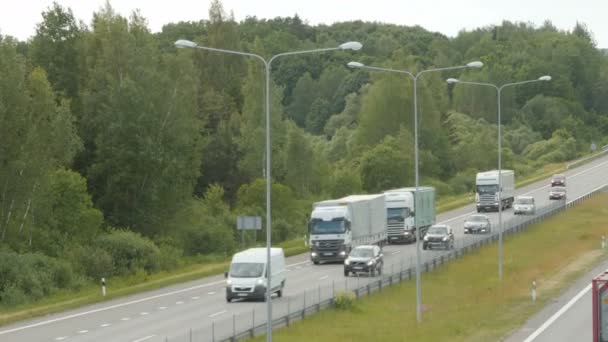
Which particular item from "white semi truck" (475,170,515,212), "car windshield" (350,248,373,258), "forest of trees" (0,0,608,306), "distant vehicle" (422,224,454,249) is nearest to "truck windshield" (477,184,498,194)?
"white semi truck" (475,170,515,212)

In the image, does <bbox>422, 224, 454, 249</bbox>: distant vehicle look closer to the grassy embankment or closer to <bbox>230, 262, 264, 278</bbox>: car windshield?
the grassy embankment

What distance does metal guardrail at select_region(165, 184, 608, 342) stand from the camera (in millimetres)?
39125

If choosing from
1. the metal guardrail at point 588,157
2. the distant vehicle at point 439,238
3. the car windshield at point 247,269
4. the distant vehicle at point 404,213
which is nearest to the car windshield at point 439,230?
the distant vehicle at point 439,238

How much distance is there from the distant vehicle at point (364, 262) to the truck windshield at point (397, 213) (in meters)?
17.7

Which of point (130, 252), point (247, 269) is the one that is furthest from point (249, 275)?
point (130, 252)

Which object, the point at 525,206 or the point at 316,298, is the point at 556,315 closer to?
the point at 316,298

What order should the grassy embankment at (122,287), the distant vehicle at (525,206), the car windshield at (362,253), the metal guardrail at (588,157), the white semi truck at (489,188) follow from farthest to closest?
the metal guardrail at (588,157) < the white semi truck at (489,188) < the distant vehicle at (525,206) < the car windshield at (362,253) < the grassy embankment at (122,287)

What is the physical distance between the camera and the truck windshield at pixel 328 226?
2569 inches

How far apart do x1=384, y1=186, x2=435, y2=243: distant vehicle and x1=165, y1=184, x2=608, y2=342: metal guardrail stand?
3.50 meters

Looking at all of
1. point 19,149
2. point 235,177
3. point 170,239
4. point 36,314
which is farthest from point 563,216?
point 36,314

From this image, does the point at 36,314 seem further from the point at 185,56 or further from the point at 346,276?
the point at 185,56

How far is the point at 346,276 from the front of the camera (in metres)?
60.0

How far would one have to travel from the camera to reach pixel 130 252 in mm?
66812

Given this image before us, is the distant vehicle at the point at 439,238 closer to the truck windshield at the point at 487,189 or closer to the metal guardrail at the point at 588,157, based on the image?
the truck windshield at the point at 487,189
